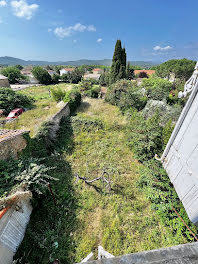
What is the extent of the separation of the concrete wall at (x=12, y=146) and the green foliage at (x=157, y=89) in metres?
12.6

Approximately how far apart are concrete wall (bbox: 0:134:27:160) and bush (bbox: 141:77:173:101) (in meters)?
12.6

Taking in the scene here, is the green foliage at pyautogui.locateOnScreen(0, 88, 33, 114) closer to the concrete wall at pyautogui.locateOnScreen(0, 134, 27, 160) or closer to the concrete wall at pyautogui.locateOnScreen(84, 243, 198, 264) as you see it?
the concrete wall at pyautogui.locateOnScreen(0, 134, 27, 160)

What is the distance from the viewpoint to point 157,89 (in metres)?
12.4

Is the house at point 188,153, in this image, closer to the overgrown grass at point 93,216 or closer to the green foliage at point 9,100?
the overgrown grass at point 93,216

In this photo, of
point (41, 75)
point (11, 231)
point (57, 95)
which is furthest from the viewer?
point (41, 75)

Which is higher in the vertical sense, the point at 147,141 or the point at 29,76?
the point at 147,141

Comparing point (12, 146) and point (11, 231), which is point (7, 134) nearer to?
point (12, 146)

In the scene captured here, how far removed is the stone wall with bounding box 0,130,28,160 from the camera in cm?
448

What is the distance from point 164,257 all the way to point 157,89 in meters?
13.8

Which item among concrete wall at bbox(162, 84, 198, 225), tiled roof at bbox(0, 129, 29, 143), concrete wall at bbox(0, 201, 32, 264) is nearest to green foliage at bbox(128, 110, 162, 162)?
concrete wall at bbox(162, 84, 198, 225)

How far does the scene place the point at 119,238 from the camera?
4090 mm

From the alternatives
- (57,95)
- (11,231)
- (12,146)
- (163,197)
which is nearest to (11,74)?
(57,95)

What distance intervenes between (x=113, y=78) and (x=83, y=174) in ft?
63.7

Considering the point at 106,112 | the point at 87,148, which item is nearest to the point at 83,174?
the point at 87,148
